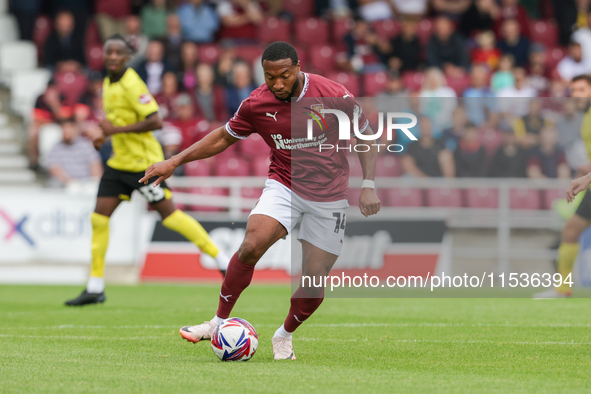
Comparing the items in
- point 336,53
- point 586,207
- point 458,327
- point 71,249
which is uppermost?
point 336,53

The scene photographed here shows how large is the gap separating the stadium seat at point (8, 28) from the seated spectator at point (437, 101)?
9.05 meters

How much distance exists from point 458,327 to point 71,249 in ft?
23.4

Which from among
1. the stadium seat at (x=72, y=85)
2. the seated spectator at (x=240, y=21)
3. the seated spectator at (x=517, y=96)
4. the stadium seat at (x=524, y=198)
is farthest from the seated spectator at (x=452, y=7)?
the stadium seat at (x=72, y=85)

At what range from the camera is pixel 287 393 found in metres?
4.20

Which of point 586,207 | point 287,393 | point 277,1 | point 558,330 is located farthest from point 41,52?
point 287,393

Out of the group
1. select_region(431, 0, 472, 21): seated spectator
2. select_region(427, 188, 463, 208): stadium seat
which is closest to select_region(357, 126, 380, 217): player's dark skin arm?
select_region(427, 188, 463, 208): stadium seat

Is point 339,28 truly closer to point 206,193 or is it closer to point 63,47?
point 63,47

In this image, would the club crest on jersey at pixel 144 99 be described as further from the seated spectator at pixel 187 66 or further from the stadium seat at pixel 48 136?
the seated spectator at pixel 187 66

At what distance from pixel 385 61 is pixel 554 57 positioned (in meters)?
3.79

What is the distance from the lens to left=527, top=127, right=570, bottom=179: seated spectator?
12812 millimetres

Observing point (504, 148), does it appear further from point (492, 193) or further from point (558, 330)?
point (558, 330)

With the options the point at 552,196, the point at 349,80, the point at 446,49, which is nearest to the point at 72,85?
the point at 349,80

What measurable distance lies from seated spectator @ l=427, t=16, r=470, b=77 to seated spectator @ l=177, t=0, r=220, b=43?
4684mm

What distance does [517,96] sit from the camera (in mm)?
14781
